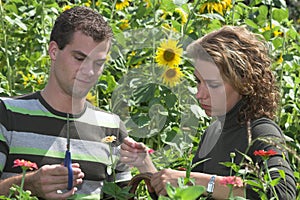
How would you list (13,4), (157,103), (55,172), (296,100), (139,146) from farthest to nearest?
(13,4), (296,100), (157,103), (139,146), (55,172)

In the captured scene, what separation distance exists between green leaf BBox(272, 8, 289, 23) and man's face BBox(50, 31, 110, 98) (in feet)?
4.56

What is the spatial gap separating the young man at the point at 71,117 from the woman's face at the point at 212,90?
12.2 inches

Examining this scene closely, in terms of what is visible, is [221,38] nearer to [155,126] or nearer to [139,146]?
[139,146]

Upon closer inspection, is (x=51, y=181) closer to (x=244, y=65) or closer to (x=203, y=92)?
(x=203, y=92)

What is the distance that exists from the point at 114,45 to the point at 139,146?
67cm

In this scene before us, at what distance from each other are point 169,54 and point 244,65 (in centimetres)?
71

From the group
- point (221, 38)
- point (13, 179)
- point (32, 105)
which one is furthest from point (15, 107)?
point (221, 38)

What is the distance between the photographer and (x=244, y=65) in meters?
2.29

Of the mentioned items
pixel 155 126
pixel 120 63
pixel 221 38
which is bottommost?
pixel 155 126

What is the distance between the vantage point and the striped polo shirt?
7.80 ft

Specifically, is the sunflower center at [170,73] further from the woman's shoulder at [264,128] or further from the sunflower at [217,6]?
the woman's shoulder at [264,128]

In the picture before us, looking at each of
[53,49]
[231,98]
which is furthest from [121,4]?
[231,98]

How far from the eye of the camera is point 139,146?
215cm

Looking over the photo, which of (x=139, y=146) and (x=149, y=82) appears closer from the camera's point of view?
(x=139, y=146)
